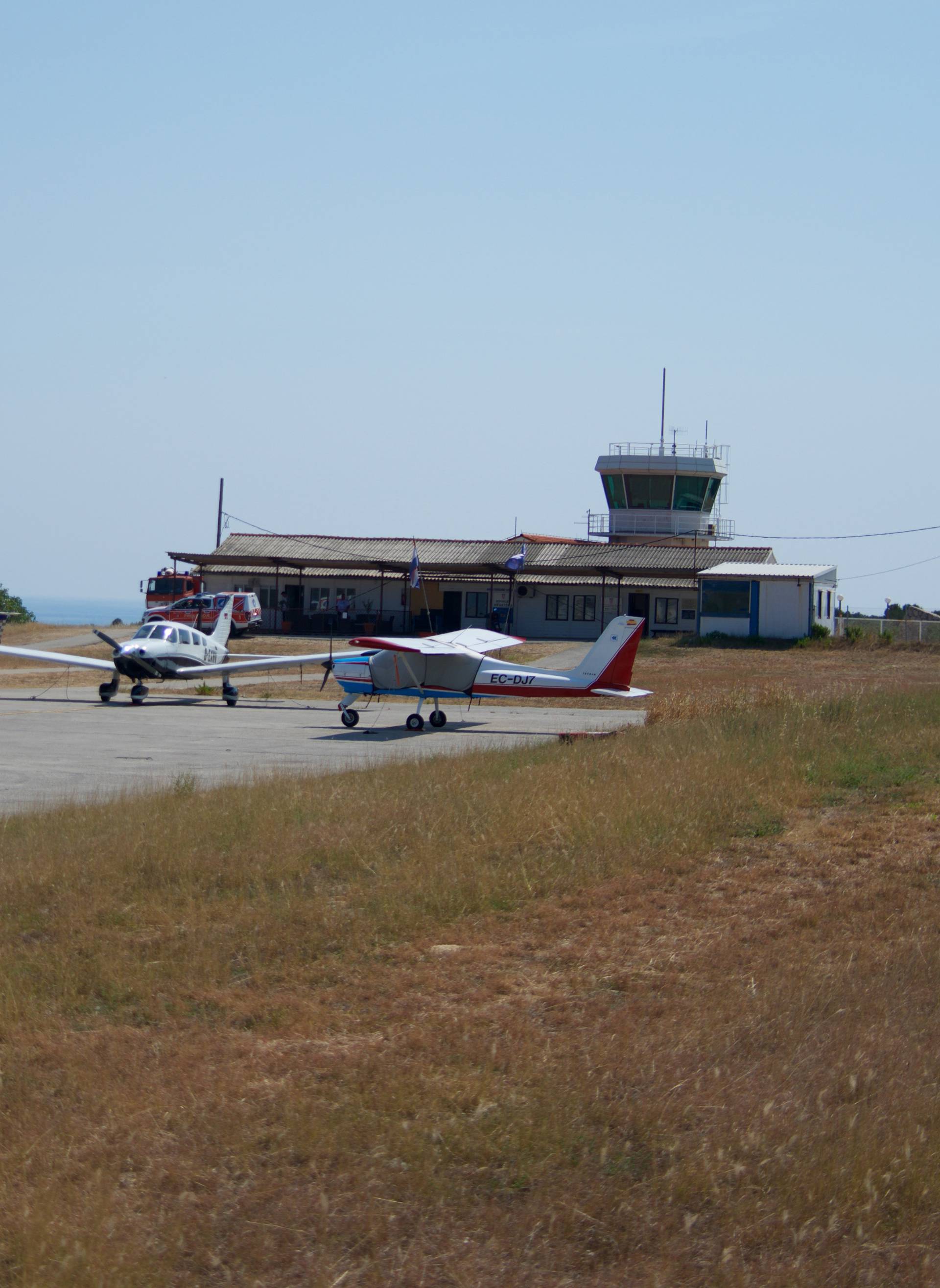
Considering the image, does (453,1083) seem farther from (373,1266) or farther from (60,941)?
(60,941)

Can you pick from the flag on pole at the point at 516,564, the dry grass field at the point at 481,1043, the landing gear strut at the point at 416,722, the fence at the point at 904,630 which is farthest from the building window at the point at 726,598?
the dry grass field at the point at 481,1043

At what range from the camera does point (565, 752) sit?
15.6 metres

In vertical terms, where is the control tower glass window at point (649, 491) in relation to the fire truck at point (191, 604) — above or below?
above

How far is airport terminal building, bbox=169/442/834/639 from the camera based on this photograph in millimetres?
60219

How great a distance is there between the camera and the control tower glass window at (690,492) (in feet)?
220

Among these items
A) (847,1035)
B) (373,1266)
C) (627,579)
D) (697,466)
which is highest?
(697,466)

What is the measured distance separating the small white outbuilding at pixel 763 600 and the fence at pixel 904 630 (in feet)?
10.5

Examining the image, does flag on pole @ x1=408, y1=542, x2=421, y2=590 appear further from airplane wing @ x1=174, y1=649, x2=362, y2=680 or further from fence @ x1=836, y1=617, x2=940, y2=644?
airplane wing @ x1=174, y1=649, x2=362, y2=680

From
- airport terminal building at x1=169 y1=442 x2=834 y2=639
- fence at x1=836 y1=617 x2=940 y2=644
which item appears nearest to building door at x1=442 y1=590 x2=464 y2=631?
airport terminal building at x1=169 y1=442 x2=834 y2=639

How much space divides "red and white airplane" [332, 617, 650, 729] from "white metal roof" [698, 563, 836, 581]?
94.7ft

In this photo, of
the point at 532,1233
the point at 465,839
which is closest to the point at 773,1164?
the point at 532,1233

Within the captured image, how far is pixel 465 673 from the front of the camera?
2594cm

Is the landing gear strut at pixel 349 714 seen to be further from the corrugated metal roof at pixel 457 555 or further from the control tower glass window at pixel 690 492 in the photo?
the control tower glass window at pixel 690 492

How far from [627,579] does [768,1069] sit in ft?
187
